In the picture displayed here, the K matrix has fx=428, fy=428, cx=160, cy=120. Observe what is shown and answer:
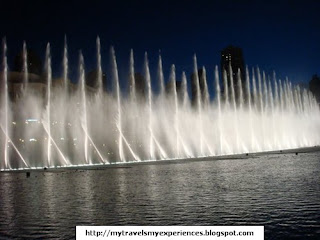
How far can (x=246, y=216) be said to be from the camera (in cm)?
844

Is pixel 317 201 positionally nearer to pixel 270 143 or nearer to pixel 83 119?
pixel 83 119

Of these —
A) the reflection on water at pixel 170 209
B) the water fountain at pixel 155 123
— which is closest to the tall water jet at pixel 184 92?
the water fountain at pixel 155 123

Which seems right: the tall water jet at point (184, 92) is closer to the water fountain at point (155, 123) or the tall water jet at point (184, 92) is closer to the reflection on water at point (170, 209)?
the water fountain at point (155, 123)

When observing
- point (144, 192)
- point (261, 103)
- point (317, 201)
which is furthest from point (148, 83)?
point (317, 201)

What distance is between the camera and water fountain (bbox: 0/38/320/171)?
45.3 m
